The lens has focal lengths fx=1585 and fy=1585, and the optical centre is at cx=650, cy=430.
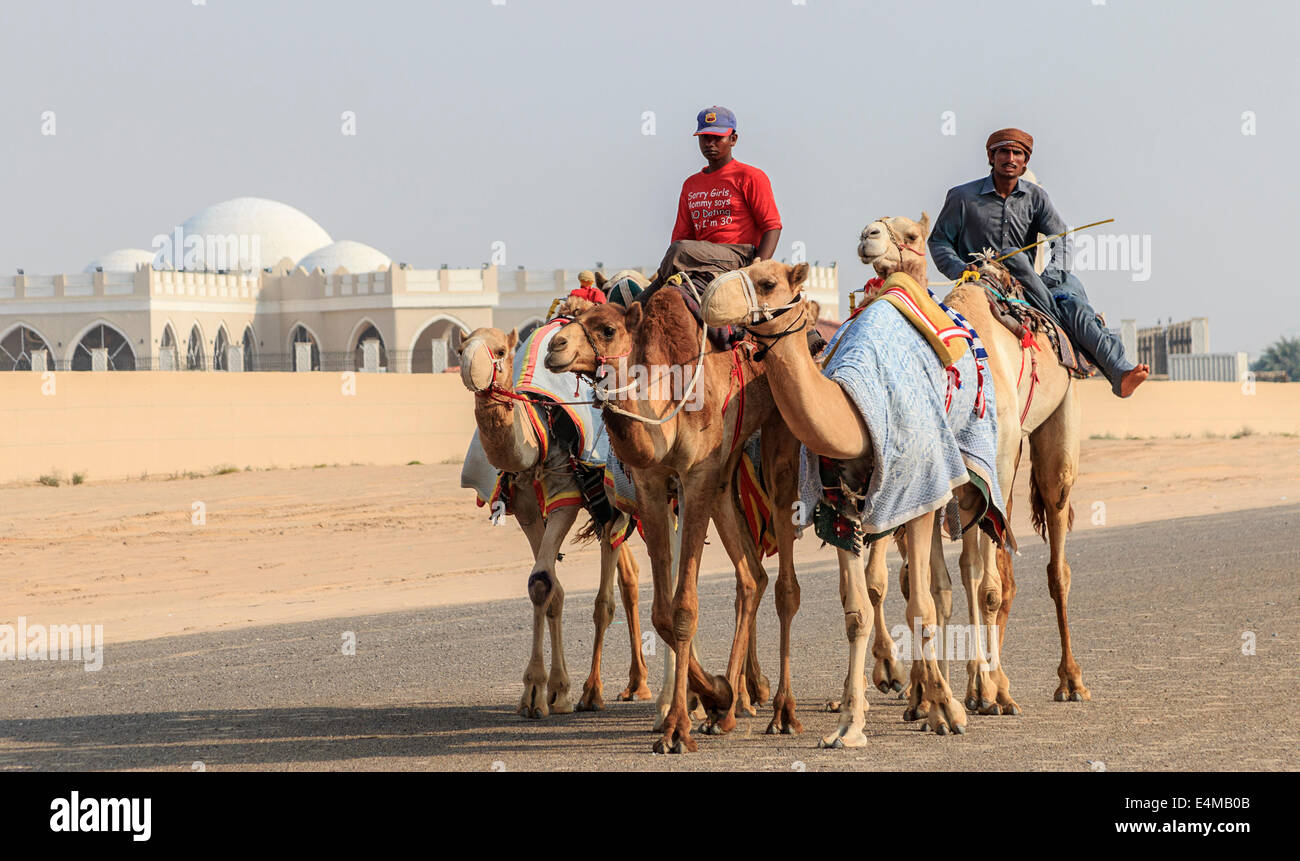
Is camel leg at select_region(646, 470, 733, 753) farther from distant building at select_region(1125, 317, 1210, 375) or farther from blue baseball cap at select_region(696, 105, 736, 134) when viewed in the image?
distant building at select_region(1125, 317, 1210, 375)

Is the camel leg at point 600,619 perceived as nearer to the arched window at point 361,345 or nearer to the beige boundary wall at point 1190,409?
the beige boundary wall at point 1190,409

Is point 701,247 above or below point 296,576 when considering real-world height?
above

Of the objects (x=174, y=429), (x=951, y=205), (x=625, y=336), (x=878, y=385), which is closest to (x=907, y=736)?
(x=878, y=385)

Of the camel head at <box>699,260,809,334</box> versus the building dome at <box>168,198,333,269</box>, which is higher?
the building dome at <box>168,198,333,269</box>

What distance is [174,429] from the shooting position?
31578 mm

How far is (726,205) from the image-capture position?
8.59 metres

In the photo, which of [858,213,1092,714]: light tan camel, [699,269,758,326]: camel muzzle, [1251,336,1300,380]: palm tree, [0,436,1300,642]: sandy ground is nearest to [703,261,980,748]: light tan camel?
[699,269,758,326]: camel muzzle

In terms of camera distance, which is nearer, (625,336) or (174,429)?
(625,336)

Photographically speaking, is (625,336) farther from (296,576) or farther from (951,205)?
(296,576)

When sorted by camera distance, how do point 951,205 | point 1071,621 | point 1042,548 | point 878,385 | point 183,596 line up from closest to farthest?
point 878,385, point 951,205, point 1071,621, point 183,596, point 1042,548

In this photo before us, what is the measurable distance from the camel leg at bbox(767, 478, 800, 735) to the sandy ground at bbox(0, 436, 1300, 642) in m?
8.30

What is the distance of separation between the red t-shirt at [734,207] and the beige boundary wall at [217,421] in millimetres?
22334

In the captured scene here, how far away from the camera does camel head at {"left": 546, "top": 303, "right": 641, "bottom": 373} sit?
726 centimetres

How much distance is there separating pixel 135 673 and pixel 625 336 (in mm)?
5680
